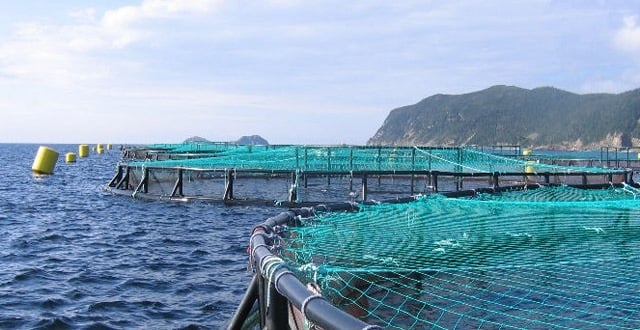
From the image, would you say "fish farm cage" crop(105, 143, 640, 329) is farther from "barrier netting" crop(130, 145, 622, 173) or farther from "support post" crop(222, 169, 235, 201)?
"barrier netting" crop(130, 145, 622, 173)

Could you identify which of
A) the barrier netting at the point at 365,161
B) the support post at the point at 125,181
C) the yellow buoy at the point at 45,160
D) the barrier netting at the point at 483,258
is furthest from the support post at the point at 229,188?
the yellow buoy at the point at 45,160

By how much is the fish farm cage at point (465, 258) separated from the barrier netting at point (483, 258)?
0.08 feet

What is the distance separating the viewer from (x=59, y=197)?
3581 centimetres

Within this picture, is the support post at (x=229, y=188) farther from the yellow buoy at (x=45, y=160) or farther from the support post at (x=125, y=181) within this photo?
the yellow buoy at (x=45, y=160)

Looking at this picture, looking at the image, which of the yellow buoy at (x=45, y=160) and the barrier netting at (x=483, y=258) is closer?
the barrier netting at (x=483, y=258)

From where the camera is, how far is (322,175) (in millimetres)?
29781

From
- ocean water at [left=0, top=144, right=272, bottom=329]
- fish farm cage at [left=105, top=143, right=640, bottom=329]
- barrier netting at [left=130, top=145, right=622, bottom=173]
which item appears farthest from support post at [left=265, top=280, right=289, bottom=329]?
barrier netting at [left=130, top=145, right=622, bottom=173]

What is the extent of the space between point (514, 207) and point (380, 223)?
2610mm

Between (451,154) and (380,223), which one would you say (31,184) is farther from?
(380,223)

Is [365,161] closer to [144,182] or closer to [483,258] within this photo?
[144,182]

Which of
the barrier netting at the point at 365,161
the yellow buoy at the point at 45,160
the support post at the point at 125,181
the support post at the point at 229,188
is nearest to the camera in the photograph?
the support post at the point at 229,188

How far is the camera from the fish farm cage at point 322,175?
88.9 feet

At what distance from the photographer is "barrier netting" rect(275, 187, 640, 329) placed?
26.6 ft

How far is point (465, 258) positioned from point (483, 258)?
386 mm
